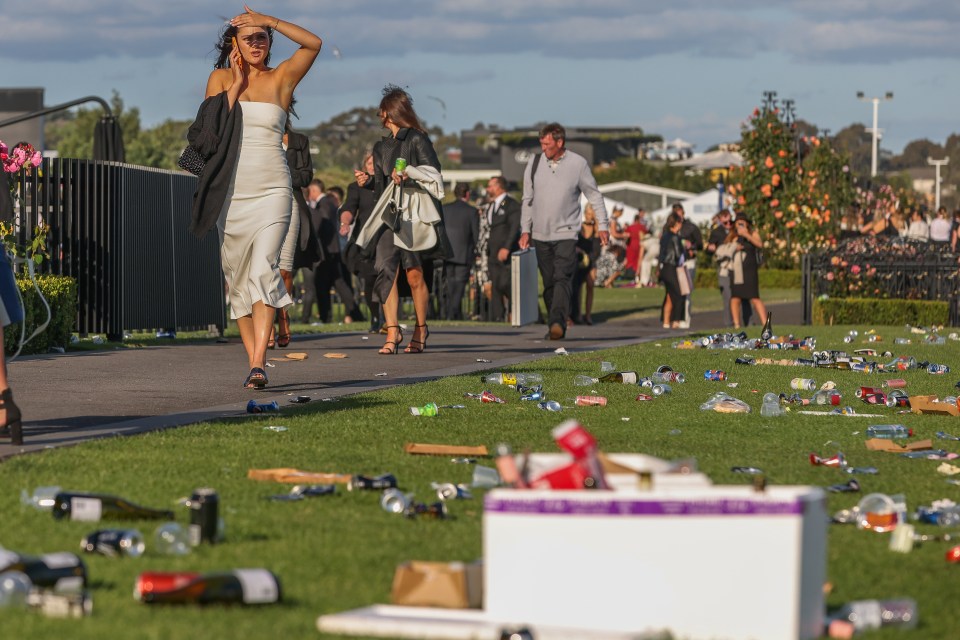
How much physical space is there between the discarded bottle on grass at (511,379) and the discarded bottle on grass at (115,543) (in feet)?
20.5

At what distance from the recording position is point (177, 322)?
59.5 feet

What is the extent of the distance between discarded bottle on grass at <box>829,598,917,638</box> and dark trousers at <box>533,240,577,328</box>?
12.3 meters

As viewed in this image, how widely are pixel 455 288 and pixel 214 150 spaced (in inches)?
578

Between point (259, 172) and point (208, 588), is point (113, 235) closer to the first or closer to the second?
point (259, 172)

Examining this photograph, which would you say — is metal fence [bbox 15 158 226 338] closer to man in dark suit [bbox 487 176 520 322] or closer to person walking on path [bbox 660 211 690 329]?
man in dark suit [bbox 487 176 520 322]

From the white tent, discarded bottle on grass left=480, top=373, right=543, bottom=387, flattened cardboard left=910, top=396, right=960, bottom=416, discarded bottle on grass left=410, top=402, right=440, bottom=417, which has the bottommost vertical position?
flattened cardboard left=910, top=396, right=960, bottom=416

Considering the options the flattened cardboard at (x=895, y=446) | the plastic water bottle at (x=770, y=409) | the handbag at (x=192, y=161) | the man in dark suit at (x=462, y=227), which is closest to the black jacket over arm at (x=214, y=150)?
the handbag at (x=192, y=161)

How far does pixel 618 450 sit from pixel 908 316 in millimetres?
18314

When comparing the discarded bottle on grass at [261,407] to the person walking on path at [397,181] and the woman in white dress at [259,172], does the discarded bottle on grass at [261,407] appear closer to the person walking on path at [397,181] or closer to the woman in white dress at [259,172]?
the woman in white dress at [259,172]

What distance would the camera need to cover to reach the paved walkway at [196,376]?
8.65m

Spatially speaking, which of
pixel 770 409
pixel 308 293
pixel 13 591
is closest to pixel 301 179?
pixel 770 409

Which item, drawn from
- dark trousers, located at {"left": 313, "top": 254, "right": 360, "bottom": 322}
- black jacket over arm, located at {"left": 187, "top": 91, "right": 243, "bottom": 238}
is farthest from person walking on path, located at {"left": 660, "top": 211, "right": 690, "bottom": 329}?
black jacket over arm, located at {"left": 187, "top": 91, "right": 243, "bottom": 238}

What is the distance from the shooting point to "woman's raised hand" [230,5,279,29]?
33.6 ft

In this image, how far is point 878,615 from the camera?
425 centimetres
